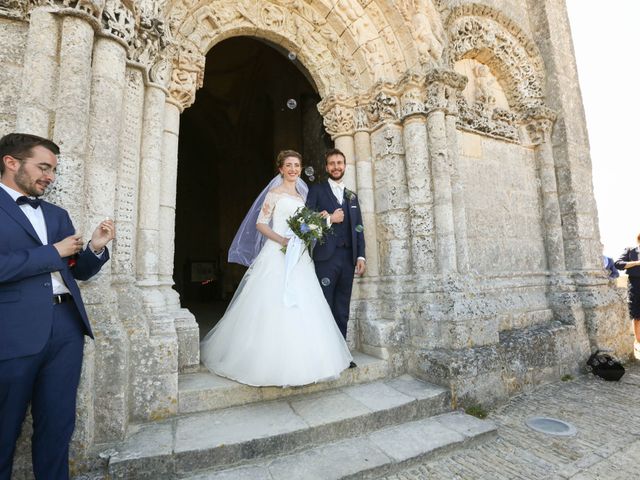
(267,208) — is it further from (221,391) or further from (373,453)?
(373,453)

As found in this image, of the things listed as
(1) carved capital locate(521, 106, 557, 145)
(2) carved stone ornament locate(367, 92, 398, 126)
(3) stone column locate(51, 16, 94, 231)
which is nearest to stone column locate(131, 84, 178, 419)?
(3) stone column locate(51, 16, 94, 231)

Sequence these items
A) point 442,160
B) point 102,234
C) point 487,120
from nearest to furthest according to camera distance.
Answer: point 102,234, point 442,160, point 487,120

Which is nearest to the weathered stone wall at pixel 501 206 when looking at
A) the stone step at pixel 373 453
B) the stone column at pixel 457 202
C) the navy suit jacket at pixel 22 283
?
the stone column at pixel 457 202

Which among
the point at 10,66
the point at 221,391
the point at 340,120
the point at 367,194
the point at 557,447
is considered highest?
the point at 340,120

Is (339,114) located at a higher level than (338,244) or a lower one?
higher

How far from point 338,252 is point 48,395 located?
2409mm

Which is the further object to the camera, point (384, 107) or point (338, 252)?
point (384, 107)

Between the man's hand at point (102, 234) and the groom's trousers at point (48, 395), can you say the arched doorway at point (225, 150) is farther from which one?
the groom's trousers at point (48, 395)

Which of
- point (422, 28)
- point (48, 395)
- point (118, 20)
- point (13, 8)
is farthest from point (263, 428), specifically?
point (422, 28)

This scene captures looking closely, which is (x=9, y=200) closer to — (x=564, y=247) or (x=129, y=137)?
(x=129, y=137)

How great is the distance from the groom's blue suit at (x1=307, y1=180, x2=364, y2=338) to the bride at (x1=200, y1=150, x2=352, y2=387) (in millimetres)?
162

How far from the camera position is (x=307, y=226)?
3010mm

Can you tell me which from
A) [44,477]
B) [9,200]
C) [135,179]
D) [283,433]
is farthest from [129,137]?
[283,433]

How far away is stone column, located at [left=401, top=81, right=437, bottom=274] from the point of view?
3865mm
